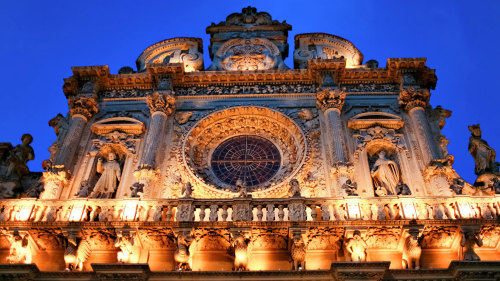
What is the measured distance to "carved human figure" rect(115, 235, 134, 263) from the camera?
12.2 meters

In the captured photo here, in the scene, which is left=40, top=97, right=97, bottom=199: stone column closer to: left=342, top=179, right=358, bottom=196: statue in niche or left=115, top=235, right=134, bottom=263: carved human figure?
left=115, top=235, right=134, bottom=263: carved human figure

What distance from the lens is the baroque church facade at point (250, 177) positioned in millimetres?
12336

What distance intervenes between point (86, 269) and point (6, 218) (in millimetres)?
2740

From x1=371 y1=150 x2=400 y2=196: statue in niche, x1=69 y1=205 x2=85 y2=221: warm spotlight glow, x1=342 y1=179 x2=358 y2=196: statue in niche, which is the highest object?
x1=371 y1=150 x2=400 y2=196: statue in niche

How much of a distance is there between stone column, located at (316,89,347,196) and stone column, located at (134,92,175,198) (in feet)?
18.0

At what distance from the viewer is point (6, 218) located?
13.3m

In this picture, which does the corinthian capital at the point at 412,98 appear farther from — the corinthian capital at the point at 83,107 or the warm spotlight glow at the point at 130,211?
the corinthian capital at the point at 83,107

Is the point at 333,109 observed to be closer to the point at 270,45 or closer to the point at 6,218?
the point at 270,45

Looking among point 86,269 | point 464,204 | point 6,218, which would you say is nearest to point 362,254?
point 464,204

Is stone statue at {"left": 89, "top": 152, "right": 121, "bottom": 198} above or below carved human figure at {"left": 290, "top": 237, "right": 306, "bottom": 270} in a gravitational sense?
above

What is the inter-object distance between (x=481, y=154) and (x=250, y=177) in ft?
24.2

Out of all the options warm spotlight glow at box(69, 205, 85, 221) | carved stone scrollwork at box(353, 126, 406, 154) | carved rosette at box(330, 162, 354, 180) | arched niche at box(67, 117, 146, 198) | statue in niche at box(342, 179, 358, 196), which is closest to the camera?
warm spotlight glow at box(69, 205, 85, 221)

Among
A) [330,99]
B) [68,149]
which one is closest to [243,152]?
[330,99]

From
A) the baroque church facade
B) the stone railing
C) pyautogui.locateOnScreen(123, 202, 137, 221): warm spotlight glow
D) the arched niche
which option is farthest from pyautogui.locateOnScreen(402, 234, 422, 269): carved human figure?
the arched niche
